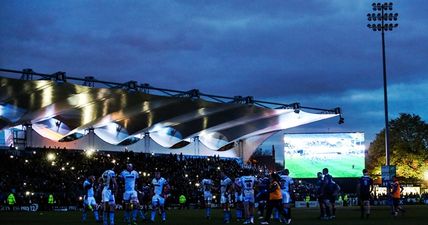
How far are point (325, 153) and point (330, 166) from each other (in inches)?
52.7

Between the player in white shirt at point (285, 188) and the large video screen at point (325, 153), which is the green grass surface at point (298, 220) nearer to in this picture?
the player in white shirt at point (285, 188)

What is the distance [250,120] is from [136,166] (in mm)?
11163

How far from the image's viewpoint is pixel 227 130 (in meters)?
69.0

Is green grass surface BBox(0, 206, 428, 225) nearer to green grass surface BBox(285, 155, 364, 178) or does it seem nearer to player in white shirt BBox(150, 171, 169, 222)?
player in white shirt BBox(150, 171, 169, 222)

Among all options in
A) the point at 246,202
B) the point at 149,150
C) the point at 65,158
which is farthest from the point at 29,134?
the point at 246,202

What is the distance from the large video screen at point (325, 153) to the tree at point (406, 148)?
12.0 meters

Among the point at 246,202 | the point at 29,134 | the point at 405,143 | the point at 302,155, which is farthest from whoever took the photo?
the point at 405,143

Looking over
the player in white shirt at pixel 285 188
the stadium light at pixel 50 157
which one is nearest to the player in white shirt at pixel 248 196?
the player in white shirt at pixel 285 188

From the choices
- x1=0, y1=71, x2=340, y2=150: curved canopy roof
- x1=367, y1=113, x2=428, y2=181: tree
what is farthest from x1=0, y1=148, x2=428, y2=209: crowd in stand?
x1=367, y1=113, x2=428, y2=181: tree

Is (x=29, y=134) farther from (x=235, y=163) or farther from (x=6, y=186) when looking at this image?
(x=235, y=163)

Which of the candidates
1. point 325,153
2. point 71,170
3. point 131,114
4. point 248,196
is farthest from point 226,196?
point 325,153

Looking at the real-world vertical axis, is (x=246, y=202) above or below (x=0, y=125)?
below

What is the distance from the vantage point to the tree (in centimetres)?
7519

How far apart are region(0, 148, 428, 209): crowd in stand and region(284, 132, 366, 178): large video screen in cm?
276
